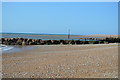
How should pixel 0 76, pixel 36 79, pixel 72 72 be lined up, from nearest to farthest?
pixel 36 79, pixel 0 76, pixel 72 72

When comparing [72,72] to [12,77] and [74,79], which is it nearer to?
[74,79]

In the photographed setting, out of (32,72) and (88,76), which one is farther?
(32,72)

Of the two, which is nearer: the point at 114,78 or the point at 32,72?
the point at 114,78

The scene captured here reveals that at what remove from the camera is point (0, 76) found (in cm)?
622

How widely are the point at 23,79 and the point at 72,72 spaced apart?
1768 millimetres

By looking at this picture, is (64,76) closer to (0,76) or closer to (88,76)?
(88,76)

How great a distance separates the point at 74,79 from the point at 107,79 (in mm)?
1021

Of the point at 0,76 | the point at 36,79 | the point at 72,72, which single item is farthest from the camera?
the point at 72,72

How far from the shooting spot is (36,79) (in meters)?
5.83

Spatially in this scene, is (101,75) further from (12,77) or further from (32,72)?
(12,77)

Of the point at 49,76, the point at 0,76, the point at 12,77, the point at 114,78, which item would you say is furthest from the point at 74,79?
the point at 0,76

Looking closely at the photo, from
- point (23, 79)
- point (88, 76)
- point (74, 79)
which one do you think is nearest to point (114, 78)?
point (88, 76)

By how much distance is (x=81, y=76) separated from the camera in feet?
20.2

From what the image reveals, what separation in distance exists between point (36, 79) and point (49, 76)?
482mm
